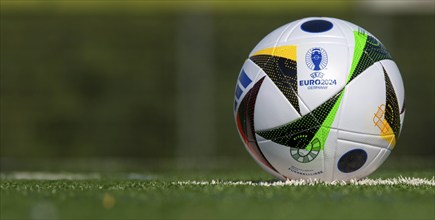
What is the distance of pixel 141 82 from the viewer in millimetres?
18250

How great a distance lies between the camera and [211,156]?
1822cm

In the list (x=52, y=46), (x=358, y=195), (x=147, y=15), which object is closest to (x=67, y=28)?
(x=52, y=46)

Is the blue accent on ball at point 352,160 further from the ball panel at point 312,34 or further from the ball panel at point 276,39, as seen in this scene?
Answer: the ball panel at point 276,39

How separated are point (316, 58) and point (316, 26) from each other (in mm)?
491

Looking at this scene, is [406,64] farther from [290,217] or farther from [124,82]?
[290,217]

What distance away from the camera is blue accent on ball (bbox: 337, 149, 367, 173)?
750cm

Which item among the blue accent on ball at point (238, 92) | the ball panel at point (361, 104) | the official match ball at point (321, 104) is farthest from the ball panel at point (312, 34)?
the blue accent on ball at point (238, 92)

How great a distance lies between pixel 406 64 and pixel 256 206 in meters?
13.3

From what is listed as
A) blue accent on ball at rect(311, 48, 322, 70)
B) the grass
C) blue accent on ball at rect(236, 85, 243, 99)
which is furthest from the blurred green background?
the grass

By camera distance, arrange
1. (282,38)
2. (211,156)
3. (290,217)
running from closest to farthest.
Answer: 1. (290,217)
2. (282,38)
3. (211,156)

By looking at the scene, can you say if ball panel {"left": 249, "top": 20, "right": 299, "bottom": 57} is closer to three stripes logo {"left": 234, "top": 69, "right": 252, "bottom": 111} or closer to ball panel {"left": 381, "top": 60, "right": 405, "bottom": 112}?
three stripes logo {"left": 234, "top": 69, "right": 252, "bottom": 111}

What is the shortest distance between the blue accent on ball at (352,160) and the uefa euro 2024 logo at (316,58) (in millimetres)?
764

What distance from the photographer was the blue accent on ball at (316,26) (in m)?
7.75

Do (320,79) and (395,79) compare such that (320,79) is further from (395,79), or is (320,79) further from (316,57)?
(395,79)
